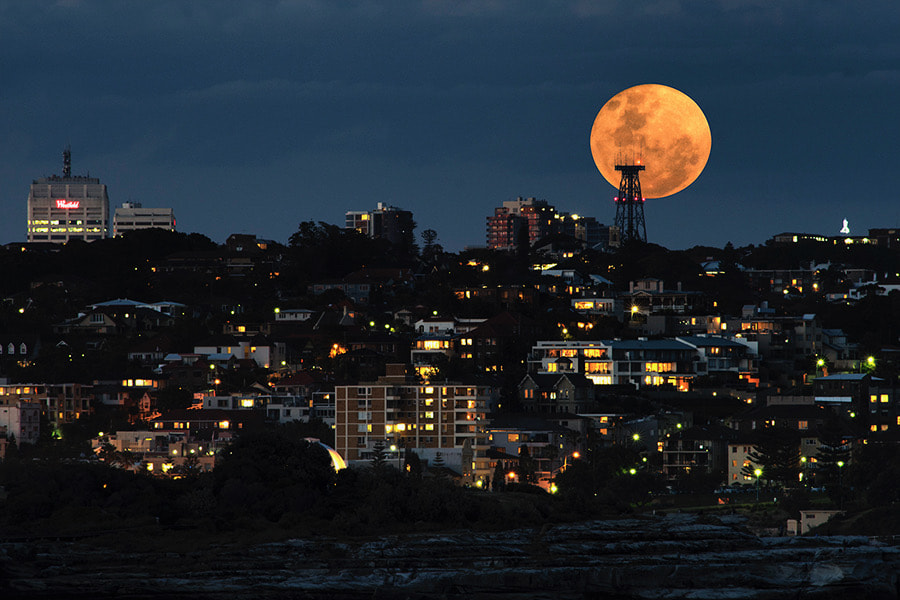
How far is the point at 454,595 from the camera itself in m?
54.5

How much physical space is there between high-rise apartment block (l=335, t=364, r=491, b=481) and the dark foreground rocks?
26.0 meters

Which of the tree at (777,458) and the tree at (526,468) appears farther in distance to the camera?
the tree at (526,468)

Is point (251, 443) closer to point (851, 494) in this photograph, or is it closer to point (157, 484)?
point (157, 484)

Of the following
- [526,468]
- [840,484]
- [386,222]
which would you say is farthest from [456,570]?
[386,222]

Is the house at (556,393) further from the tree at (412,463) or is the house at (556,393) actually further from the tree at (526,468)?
the tree at (412,463)

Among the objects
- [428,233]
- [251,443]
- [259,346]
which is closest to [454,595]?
[251,443]

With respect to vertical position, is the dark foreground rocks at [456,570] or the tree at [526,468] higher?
the tree at [526,468]

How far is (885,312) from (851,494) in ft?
137

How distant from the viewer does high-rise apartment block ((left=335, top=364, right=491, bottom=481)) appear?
8738 cm

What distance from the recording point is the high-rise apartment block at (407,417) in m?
87.4

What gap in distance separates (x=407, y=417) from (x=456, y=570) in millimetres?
32384

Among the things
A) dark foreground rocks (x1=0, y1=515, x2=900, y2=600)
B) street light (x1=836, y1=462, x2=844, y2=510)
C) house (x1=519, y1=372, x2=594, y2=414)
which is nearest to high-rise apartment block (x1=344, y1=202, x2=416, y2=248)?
house (x1=519, y1=372, x2=594, y2=414)

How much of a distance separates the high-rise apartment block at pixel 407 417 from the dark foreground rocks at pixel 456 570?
25980mm

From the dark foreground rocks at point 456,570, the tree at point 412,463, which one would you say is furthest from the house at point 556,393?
the dark foreground rocks at point 456,570
